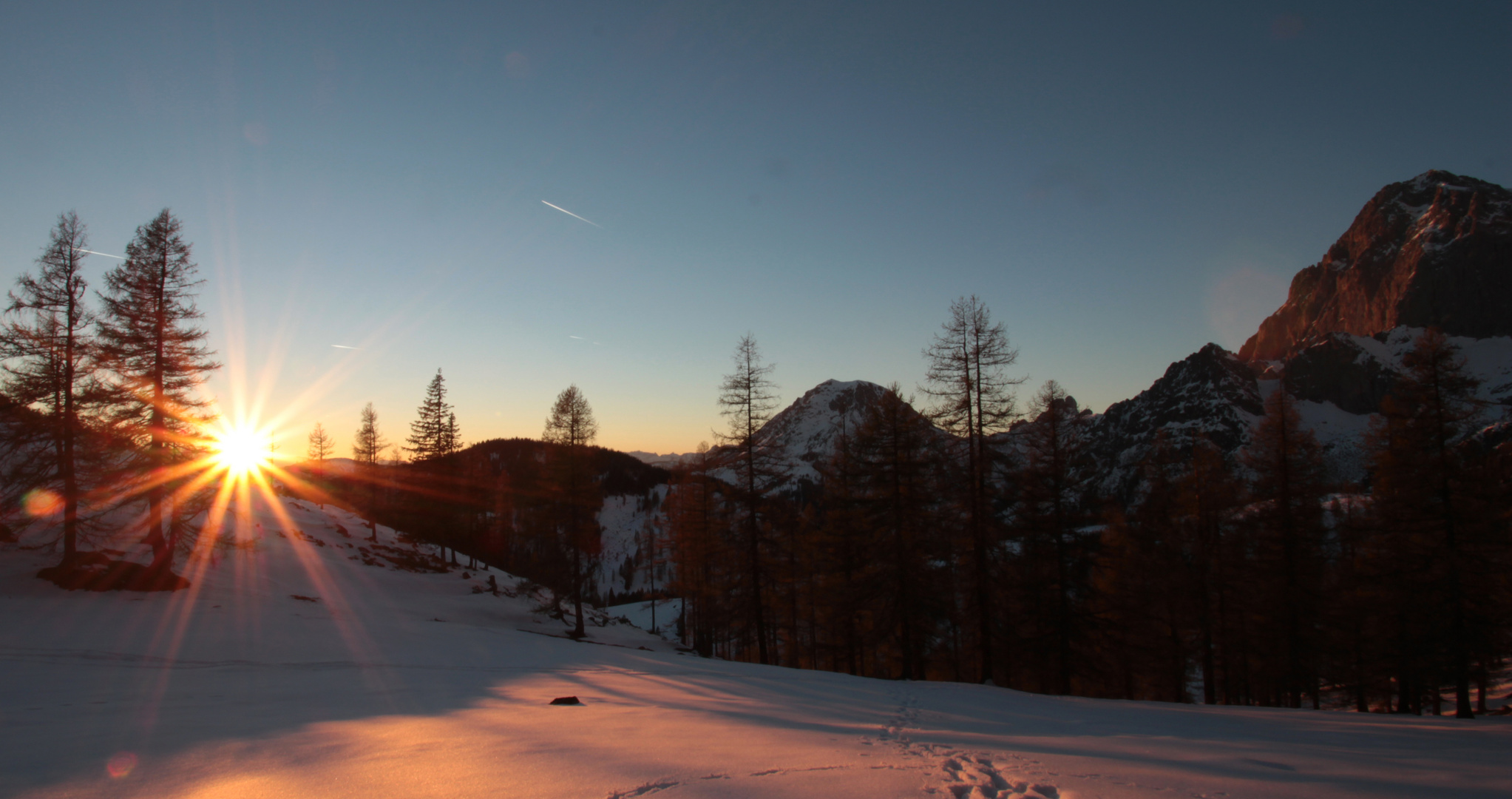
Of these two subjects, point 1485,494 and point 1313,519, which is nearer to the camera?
point 1485,494

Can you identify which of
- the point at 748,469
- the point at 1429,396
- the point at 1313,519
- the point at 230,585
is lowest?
the point at 230,585

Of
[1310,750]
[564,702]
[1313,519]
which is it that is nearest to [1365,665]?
[1313,519]

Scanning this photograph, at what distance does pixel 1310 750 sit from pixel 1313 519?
21.5 metres

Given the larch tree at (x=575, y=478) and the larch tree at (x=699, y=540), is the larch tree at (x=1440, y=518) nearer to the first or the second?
the larch tree at (x=699, y=540)

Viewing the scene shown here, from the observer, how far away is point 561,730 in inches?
290

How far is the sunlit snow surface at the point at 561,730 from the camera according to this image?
16.5 feet

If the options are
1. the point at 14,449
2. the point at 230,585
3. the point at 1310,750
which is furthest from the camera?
the point at 230,585

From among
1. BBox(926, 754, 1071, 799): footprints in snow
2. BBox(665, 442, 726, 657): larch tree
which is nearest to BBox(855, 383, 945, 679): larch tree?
BBox(665, 442, 726, 657): larch tree

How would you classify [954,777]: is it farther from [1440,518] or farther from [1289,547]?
[1289,547]

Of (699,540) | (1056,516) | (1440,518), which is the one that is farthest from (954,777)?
(699,540)

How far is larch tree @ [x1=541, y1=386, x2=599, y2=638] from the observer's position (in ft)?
98.2

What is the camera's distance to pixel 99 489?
20.5 metres

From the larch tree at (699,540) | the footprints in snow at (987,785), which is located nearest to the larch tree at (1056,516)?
the larch tree at (699,540)

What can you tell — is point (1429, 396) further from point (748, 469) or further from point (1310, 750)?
point (748, 469)
